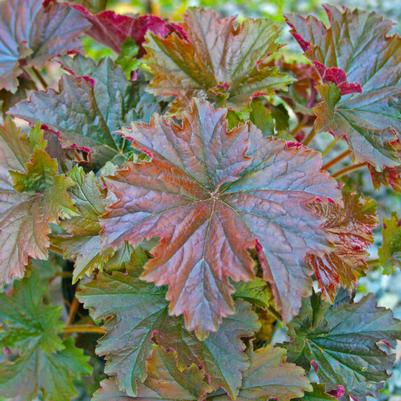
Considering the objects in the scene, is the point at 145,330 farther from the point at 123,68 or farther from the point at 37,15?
the point at 37,15

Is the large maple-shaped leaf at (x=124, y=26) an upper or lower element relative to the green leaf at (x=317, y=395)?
upper

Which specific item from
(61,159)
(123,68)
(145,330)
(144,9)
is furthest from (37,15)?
(144,9)

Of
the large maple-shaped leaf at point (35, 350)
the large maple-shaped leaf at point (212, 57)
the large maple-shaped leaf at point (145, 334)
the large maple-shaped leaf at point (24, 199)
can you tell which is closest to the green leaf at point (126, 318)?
the large maple-shaped leaf at point (145, 334)

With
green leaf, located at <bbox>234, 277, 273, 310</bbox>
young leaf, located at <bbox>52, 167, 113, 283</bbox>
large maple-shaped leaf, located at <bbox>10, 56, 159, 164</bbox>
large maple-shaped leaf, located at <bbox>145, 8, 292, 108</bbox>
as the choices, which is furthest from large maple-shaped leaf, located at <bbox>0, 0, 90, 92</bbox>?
green leaf, located at <bbox>234, 277, 273, 310</bbox>

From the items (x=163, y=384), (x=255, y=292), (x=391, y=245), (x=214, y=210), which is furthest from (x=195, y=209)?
(x=391, y=245)

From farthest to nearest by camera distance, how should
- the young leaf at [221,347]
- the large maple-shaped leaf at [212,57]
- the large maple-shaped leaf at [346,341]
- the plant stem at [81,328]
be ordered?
the plant stem at [81,328], the large maple-shaped leaf at [212,57], the large maple-shaped leaf at [346,341], the young leaf at [221,347]

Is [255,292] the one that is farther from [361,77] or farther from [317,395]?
[361,77]

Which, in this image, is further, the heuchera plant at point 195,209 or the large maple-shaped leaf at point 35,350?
the large maple-shaped leaf at point 35,350

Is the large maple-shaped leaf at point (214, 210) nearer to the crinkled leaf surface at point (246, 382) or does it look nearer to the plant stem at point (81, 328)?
the crinkled leaf surface at point (246, 382)

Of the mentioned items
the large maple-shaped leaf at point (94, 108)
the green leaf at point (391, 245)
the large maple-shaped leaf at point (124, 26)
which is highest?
the large maple-shaped leaf at point (124, 26)
